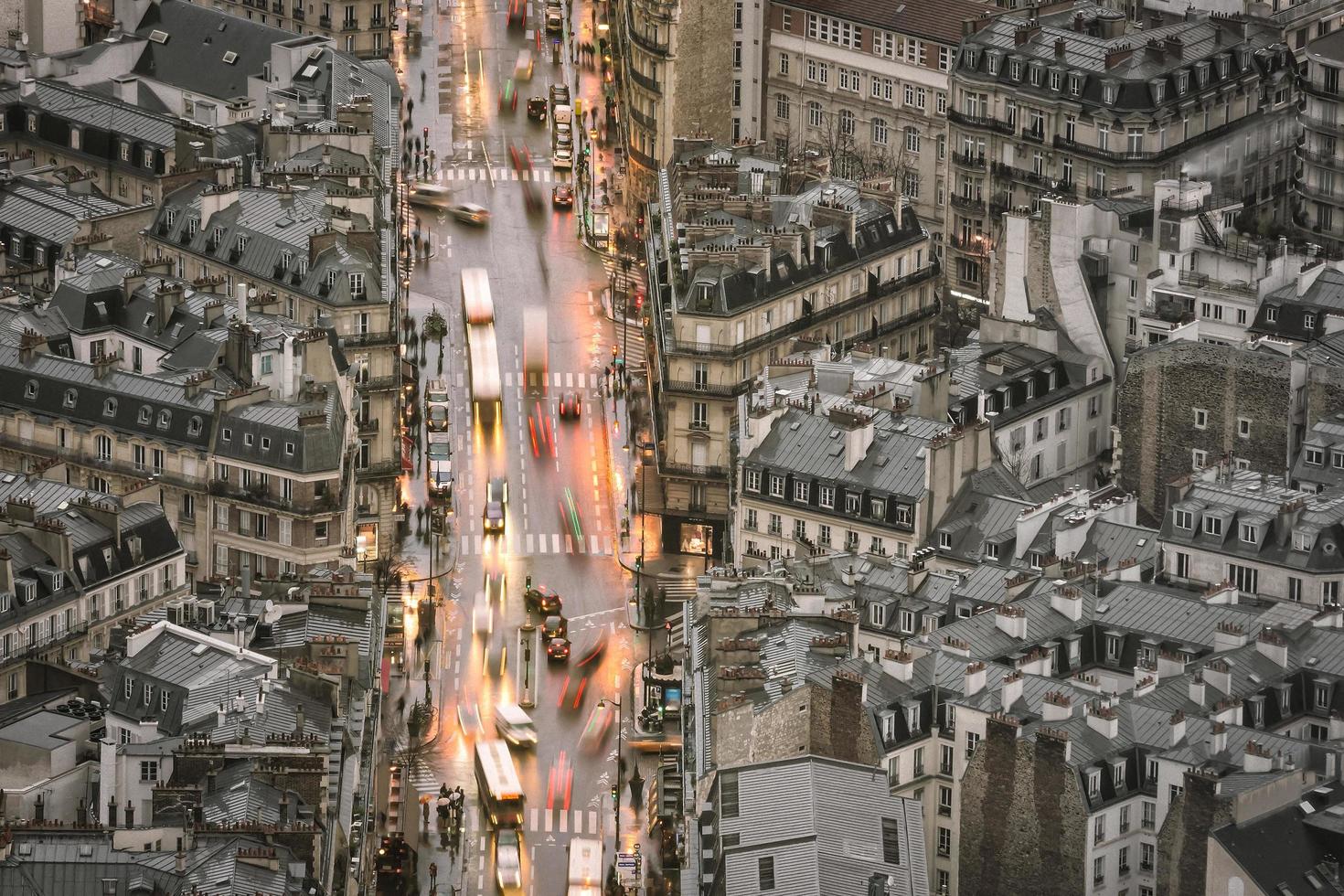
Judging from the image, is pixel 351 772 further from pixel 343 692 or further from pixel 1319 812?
pixel 1319 812

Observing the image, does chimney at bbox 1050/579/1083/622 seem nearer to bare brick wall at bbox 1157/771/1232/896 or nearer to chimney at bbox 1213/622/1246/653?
chimney at bbox 1213/622/1246/653

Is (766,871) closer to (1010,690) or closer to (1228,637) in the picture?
(1010,690)

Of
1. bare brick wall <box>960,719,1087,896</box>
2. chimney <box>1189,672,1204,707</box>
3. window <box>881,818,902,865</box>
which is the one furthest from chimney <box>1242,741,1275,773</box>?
window <box>881,818,902,865</box>

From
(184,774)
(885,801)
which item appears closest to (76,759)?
(184,774)

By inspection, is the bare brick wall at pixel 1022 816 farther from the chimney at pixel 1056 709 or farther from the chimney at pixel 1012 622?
the chimney at pixel 1012 622

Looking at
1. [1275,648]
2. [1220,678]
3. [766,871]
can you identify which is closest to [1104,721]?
[1220,678]

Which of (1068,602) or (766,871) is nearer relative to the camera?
(766,871)

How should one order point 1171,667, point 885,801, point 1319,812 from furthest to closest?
point 1171,667
point 885,801
point 1319,812
